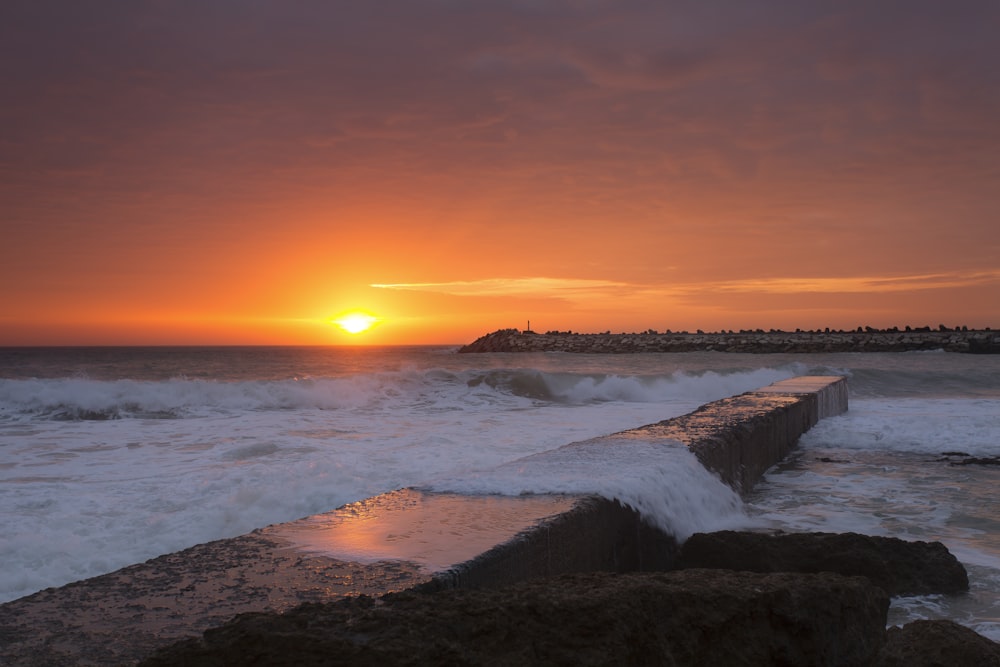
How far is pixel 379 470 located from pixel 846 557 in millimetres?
4641

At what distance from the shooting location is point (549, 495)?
11.0 feet

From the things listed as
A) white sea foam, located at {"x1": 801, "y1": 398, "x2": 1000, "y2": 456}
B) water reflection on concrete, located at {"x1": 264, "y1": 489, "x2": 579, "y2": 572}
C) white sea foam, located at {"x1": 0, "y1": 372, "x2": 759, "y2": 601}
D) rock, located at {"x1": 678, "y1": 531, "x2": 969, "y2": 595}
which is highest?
water reflection on concrete, located at {"x1": 264, "y1": 489, "x2": 579, "y2": 572}

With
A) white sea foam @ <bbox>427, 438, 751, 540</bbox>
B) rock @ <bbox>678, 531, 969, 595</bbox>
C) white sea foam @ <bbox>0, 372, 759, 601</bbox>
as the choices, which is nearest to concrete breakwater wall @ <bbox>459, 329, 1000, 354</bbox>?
white sea foam @ <bbox>0, 372, 759, 601</bbox>

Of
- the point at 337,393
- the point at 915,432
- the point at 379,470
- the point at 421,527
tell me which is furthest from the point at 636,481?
the point at 337,393

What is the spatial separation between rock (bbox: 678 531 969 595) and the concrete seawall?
1.13ft

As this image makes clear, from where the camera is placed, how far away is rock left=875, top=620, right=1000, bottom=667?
86.4 inches

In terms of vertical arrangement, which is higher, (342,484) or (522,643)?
(522,643)

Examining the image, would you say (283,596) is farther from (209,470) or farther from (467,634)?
(209,470)

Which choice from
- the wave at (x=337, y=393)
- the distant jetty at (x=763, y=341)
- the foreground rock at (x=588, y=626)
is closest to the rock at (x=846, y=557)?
the foreground rock at (x=588, y=626)

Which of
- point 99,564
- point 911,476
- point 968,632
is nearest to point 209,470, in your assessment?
point 99,564

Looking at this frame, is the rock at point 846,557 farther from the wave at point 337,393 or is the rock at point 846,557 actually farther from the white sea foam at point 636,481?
the wave at point 337,393

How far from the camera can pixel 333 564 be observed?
2.35 metres

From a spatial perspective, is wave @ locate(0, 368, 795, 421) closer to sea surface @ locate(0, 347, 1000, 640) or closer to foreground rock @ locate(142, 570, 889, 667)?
sea surface @ locate(0, 347, 1000, 640)

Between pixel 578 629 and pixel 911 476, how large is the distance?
5.25m
